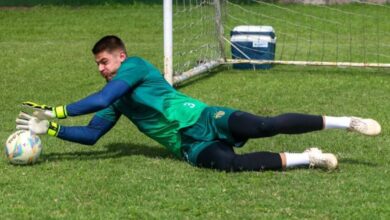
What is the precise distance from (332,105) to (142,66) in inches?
134

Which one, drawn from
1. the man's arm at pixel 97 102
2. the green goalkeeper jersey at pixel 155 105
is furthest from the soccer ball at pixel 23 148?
the green goalkeeper jersey at pixel 155 105

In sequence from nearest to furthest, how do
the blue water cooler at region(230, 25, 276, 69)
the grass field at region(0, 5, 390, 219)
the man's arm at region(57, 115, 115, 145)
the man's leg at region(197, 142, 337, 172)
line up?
the grass field at region(0, 5, 390, 219) < the man's leg at region(197, 142, 337, 172) < the man's arm at region(57, 115, 115, 145) < the blue water cooler at region(230, 25, 276, 69)

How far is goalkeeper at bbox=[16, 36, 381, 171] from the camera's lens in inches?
238

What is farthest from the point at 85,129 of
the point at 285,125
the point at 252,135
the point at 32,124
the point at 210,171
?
the point at 285,125

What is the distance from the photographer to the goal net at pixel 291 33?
12.5m

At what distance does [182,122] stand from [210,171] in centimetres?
50

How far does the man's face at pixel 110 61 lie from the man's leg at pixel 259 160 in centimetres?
101

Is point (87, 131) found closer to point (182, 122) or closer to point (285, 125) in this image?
point (182, 122)

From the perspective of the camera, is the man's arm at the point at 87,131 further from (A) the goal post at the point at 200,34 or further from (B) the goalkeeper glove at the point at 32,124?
(A) the goal post at the point at 200,34

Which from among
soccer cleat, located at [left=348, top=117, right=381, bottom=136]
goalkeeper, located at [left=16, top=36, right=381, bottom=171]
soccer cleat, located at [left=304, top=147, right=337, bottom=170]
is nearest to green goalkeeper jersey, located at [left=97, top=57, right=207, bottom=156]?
goalkeeper, located at [left=16, top=36, right=381, bottom=171]

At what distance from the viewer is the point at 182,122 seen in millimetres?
6293

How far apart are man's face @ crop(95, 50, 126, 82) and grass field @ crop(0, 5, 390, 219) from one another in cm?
72

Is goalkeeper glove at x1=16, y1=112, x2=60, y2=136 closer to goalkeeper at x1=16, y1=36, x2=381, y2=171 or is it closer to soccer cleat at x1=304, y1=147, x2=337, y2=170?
goalkeeper at x1=16, y1=36, x2=381, y2=171

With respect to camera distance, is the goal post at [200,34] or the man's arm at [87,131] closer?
the man's arm at [87,131]
